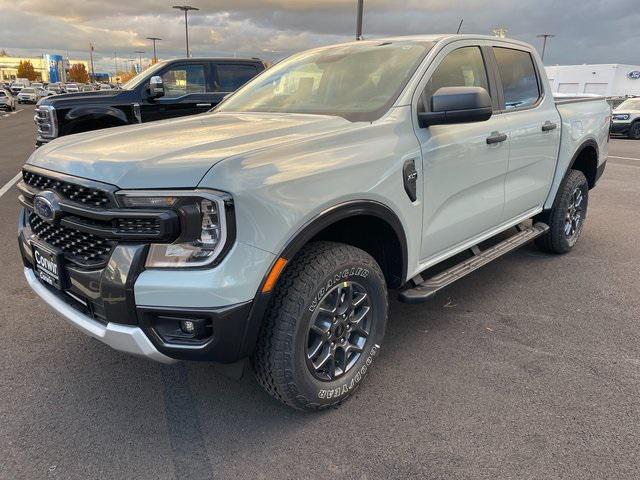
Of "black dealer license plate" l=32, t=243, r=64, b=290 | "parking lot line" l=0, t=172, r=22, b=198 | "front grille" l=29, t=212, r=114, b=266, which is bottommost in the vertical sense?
"parking lot line" l=0, t=172, r=22, b=198

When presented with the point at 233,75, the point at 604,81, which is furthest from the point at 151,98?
the point at 604,81

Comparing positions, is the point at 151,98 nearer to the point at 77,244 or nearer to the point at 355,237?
the point at 355,237

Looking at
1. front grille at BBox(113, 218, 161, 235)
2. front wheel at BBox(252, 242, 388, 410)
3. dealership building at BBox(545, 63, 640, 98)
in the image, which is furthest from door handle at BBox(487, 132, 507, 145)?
dealership building at BBox(545, 63, 640, 98)

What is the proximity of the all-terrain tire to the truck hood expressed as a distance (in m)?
2.83

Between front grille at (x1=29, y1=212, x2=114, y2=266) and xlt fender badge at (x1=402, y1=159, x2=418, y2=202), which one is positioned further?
xlt fender badge at (x1=402, y1=159, x2=418, y2=202)

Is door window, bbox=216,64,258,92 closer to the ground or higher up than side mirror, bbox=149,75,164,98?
higher up

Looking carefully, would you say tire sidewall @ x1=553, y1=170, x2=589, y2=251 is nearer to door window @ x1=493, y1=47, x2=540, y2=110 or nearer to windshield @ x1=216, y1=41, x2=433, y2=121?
door window @ x1=493, y1=47, x2=540, y2=110

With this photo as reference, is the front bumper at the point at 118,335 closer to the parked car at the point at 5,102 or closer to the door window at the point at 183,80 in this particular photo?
the door window at the point at 183,80

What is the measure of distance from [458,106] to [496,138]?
0.88 m

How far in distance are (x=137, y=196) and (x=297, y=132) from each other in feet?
3.02

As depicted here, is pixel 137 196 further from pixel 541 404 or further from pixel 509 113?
pixel 509 113

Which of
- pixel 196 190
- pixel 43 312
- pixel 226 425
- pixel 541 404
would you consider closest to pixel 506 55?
pixel 541 404

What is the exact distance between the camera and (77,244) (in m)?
2.40

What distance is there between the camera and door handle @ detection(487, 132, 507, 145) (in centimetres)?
354
